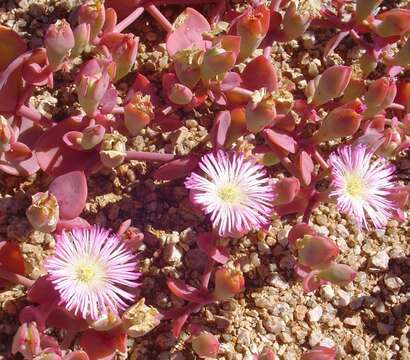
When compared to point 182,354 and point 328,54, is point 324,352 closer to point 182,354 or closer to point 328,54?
point 182,354

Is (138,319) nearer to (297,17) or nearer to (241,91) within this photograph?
(241,91)

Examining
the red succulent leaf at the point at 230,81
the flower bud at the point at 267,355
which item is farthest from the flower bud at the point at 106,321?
the red succulent leaf at the point at 230,81

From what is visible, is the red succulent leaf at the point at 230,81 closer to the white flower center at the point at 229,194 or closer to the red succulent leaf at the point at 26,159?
the white flower center at the point at 229,194

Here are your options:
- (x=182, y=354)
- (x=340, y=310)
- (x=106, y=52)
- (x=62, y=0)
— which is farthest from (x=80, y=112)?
(x=340, y=310)

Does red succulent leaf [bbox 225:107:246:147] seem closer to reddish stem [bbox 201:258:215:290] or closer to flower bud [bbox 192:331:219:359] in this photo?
reddish stem [bbox 201:258:215:290]

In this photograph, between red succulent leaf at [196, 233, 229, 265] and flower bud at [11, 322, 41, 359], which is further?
red succulent leaf at [196, 233, 229, 265]

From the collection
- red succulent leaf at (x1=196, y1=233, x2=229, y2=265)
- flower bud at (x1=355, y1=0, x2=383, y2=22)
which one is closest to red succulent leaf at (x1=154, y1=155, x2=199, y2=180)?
red succulent leaf at (x1=196, y1=233, x2=229, y2=265)
